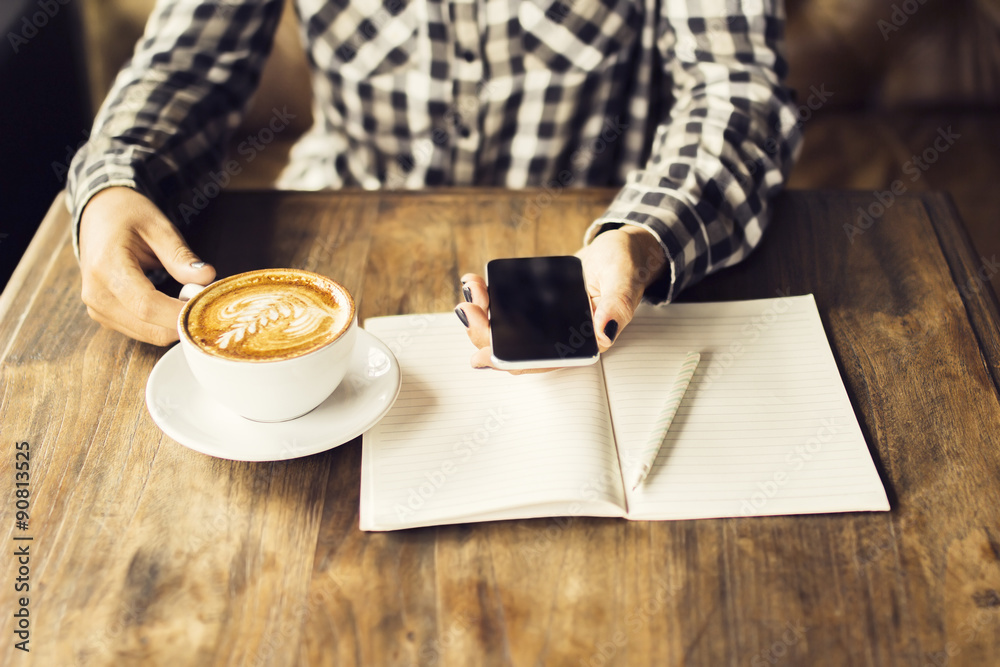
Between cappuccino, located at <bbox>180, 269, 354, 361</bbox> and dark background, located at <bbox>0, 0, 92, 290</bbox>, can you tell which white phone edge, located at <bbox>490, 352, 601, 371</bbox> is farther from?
dark background, located at <bbox>0, 0, 92, 290</bbox>

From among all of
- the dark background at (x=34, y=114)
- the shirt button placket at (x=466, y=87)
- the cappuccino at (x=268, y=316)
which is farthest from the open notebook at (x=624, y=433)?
the dark background at (x=34, y=114)

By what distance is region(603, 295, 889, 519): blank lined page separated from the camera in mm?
560

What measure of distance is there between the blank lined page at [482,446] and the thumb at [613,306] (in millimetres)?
40

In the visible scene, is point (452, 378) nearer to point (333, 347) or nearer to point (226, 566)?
point (333, 347)

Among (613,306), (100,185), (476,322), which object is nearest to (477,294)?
(476,322)

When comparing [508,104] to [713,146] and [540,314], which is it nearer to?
[713,146]

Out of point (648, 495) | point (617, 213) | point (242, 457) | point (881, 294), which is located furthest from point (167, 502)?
point (881, 294)

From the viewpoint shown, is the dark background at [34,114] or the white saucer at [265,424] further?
the dark background at [34,114]

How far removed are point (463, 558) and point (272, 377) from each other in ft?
0.68

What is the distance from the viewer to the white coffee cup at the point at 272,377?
0.53m

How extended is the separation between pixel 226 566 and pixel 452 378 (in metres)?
0.26

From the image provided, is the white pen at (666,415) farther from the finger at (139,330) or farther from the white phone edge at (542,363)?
the finger at (139,330)

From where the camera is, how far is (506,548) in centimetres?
53

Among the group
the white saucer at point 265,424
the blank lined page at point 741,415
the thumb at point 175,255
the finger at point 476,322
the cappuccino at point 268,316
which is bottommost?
the blank lined page at point 741,415
